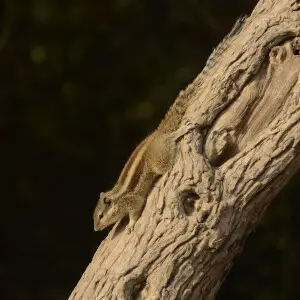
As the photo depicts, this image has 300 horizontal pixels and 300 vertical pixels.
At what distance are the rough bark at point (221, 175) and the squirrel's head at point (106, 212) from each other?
1.98 ft

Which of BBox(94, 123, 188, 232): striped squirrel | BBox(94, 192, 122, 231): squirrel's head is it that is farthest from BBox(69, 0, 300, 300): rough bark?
BBox(94, 192, 122, 231): squirrel's head

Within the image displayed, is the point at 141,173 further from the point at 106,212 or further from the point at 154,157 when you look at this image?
the point at 106,212

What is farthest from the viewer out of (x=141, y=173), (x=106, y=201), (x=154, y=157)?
(x=106, y=201)

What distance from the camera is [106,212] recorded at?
13.3 feet

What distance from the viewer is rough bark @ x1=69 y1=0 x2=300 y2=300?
308 centimetres

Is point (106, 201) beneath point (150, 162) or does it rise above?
above

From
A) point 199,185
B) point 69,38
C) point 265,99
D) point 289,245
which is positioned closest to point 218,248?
point 199,185

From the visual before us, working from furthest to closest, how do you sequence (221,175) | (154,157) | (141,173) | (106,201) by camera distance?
(106,201), (141,173), (154,157), (221,175)

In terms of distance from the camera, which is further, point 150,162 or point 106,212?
point 106,212

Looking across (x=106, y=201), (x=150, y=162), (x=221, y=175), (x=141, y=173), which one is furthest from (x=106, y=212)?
(x=221, y=175)

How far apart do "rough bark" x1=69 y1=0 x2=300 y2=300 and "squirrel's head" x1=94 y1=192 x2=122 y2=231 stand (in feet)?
1.98

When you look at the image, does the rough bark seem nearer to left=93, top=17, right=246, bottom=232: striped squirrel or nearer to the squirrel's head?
left=93, top=17, right=246, bottom=232: striped squirrel

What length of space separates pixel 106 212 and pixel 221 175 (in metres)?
1.06

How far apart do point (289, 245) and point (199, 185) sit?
3.08 meters
